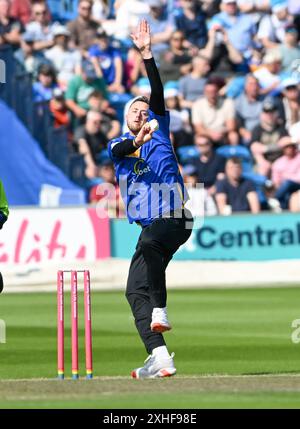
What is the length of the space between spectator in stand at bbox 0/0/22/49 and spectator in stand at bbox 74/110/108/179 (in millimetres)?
2344

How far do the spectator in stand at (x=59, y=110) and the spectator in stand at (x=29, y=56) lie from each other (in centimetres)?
63

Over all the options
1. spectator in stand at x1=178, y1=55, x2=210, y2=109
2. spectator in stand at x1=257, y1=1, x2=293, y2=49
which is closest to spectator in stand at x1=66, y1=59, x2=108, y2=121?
spectator in stand at x1=178, y1=55, x2=210, y2=109

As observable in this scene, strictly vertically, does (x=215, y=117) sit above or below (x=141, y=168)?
above

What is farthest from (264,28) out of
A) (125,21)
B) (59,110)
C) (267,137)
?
(59,110)

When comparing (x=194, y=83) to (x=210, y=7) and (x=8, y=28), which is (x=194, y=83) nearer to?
(x=210, y=7)

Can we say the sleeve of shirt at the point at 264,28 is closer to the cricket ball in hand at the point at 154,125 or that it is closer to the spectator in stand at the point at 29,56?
the spectator in stand at the point at 29,56

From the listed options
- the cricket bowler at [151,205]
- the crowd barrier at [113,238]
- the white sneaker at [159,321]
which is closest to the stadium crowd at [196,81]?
the crowd barrier at [113,238]

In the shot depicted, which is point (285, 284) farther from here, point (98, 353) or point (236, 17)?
point (98, 353)

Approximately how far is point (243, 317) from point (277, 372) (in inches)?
222

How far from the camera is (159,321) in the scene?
9.55 m

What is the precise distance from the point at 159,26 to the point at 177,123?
2787mm

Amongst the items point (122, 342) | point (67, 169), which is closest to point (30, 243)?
point (67, 169)

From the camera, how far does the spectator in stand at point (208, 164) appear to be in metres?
23.1

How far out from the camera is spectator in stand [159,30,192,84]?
25.5 metres
